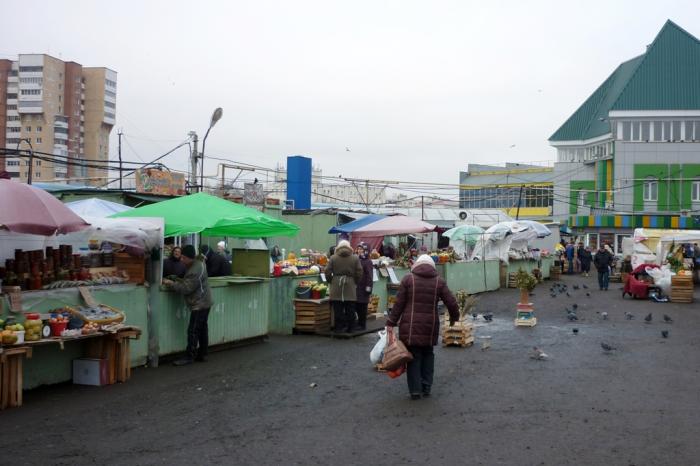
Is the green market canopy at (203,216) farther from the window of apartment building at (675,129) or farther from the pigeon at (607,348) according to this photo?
the window of apartment building at (675,129)

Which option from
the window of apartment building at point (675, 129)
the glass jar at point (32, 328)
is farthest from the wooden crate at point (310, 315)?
the window of apartment building at point (675, 129)

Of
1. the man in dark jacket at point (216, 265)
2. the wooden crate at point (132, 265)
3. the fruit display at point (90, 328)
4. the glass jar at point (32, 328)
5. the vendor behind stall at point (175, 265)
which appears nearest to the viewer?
the glass jar at point (32, 328)

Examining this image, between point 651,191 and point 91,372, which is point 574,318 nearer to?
point 91,372

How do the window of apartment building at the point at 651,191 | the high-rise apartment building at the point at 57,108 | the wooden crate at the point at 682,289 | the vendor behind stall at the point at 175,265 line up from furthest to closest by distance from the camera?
the high-rise apartment building at the point at 57,108 < the window of apartment building at the point at 651,191 < the wooden crate at the point at 682,289 < the vendor behind stall at the point at 175,265

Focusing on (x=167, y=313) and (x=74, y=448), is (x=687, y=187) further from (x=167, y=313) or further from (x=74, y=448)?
(x=74, y=448)

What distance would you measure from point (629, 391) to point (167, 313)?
7273 millimetres

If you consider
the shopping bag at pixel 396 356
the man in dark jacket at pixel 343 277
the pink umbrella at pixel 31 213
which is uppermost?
the pink umbrella at pixel 31 213

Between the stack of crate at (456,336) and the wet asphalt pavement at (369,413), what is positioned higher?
the stack of crate at (456,336)

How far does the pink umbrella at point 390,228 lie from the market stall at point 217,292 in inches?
281

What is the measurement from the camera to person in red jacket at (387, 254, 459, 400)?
28.2ft

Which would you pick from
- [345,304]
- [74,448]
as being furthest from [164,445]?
[345,304]

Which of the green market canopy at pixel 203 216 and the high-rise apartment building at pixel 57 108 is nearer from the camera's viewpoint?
the green market canopy at pixel 203 216

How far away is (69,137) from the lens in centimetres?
8544

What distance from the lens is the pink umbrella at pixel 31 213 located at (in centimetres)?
837
